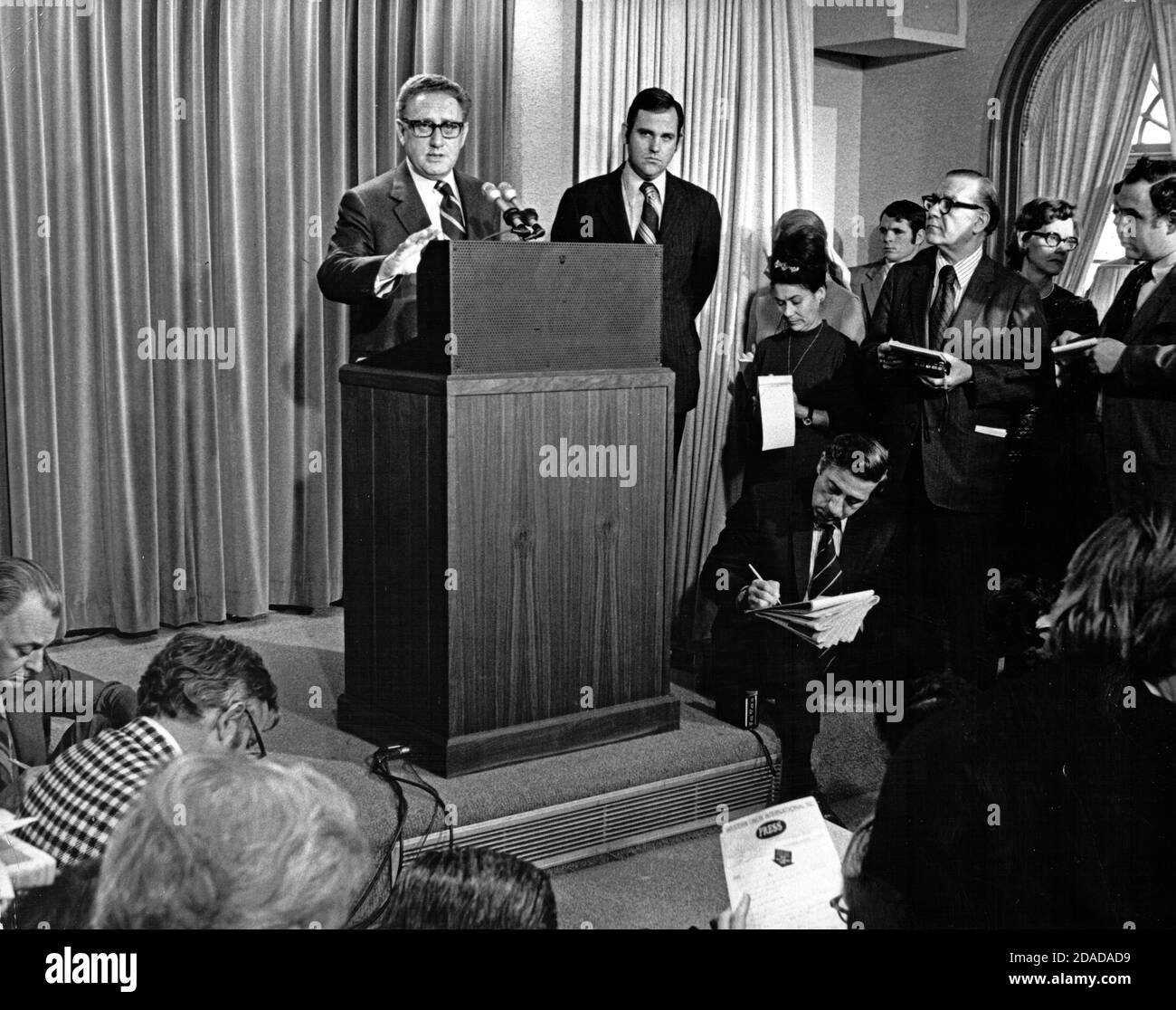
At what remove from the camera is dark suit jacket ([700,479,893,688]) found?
345 centimetres

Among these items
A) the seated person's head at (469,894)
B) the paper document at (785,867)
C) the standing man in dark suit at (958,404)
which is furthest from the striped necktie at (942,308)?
the seated person's head at (469,894)

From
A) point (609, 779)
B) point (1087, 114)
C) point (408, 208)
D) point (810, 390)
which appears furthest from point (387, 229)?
point (1087, 114)

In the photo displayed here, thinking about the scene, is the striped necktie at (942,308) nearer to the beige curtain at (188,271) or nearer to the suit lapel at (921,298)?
the suit lapel at (921,298)

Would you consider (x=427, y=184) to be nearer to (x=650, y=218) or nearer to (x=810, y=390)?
(x=650, y=218)

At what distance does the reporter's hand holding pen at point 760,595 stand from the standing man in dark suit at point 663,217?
717 mm

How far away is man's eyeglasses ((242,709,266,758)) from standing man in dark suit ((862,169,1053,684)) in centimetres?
169

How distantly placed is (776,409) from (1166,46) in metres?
2.38

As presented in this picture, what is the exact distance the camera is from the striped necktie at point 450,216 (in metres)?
3.56

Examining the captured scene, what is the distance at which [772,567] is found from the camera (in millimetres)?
3609

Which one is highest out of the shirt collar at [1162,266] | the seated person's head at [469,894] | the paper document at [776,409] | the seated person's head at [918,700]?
the shirt collar at [1162,266]

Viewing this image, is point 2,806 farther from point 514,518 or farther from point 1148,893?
point 1148,893

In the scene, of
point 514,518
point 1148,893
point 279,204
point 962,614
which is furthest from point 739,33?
point 1148,893

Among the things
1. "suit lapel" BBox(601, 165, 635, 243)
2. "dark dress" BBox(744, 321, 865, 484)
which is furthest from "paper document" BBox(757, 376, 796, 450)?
"suit lapel" BBox(601, 165, 635, 243)
